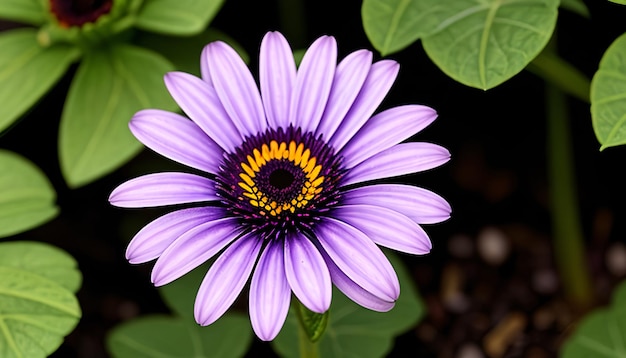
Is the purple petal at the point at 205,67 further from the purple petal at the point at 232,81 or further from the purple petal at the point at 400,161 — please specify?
the purple petal at the point at 400,161

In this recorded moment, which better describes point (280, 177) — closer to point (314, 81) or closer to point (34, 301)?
point (314, 81)

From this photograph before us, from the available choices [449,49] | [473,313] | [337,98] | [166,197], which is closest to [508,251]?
[473,313]

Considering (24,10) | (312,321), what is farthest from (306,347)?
(24,10)

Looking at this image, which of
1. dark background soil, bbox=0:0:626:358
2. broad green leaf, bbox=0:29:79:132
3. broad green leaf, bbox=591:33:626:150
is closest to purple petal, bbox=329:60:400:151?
broad green leaf, bbox=591:33:626:150

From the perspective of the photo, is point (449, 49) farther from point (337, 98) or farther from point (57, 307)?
point (57, 307)

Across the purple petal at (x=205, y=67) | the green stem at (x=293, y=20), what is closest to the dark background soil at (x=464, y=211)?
the green stem at (x=293, y=20)

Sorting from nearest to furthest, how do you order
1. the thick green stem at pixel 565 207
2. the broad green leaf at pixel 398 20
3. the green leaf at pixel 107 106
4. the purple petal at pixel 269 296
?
the purple petal at pixel 269 296
the broad green leaf at pixel 398 20
the green leaf at pixel 107 106
the thick green stem at pixel 565 207
